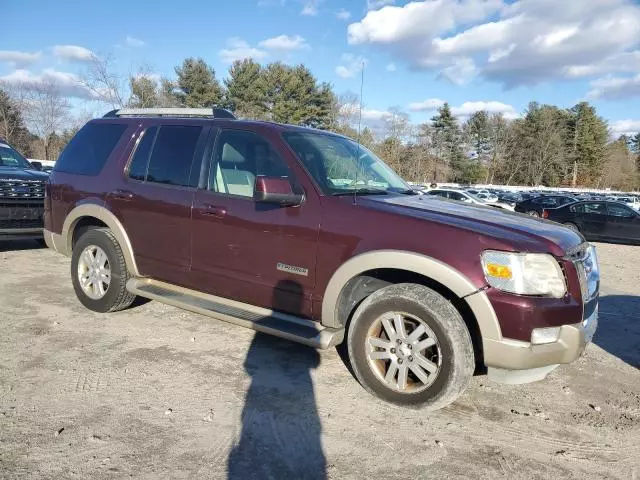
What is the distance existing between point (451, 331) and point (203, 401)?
5.59ft

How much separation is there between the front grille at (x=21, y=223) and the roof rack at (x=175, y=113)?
303cm

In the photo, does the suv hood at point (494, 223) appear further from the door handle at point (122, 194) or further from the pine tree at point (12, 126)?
the pine tree at point (12, 126)

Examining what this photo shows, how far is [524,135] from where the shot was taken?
8225 centimetres

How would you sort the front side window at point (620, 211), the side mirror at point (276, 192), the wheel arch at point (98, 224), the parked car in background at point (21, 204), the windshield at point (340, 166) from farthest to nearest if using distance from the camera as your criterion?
the front side window at point (620, 211) → the parked car in background at point (21, 204) → the wheel arch at point (98, 224) → the windshield at point (340, 166) → the side mirror at point (276, 192)

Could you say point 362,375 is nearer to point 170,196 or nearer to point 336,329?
point 336,329

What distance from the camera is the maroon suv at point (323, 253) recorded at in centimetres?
303

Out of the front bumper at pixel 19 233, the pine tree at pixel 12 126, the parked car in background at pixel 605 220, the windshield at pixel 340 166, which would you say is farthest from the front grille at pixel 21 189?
the pine tree at pixel 12 126

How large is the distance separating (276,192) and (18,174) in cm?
590

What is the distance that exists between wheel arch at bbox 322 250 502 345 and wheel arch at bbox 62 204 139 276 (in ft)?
7.18

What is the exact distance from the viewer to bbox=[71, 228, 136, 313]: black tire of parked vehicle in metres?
4.75

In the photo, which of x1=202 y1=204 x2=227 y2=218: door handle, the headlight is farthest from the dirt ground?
x1=202 y1=204 x2=227 y2=218: door handle

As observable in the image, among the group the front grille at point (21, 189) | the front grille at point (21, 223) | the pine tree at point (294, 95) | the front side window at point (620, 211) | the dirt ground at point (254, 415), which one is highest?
the pine tree at point (294, 95)

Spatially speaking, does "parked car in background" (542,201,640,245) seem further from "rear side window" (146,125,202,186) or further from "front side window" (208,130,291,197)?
"rear side window" (146,125,202,186)

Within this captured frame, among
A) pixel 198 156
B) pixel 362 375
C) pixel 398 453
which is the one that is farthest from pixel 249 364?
pixel 198 156
